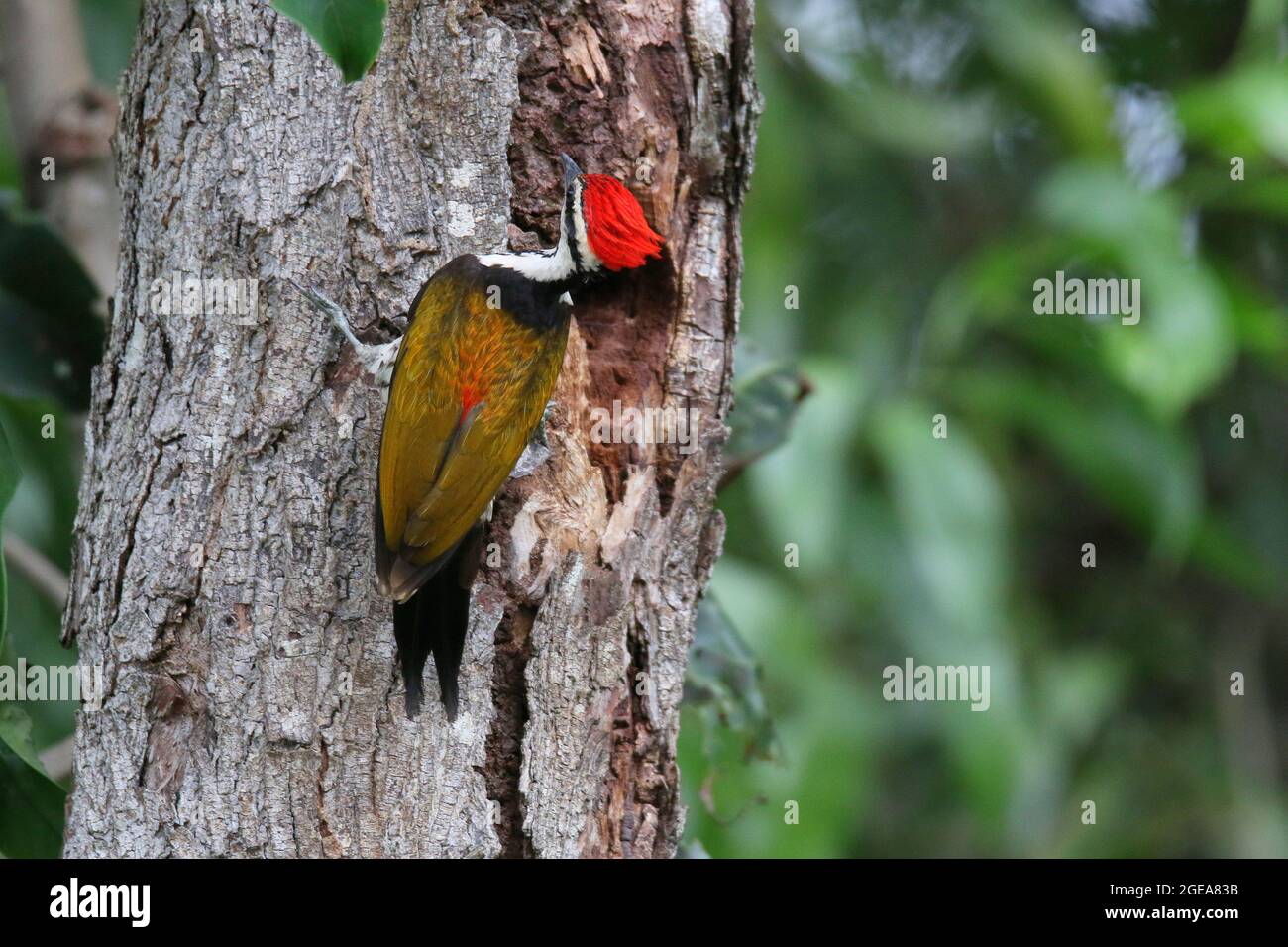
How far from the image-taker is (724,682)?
3035mm

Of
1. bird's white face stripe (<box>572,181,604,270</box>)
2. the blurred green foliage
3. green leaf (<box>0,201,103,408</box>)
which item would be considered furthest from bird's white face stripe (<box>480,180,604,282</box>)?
the blurred green foliage

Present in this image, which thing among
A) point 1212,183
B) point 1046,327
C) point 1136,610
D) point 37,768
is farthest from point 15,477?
point 1136,610

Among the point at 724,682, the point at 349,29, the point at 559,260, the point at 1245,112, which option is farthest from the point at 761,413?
the point at 1245,112

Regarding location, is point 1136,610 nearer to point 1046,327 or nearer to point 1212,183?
point 1046,327

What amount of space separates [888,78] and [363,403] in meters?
5.42

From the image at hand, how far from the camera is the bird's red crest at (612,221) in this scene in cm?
223

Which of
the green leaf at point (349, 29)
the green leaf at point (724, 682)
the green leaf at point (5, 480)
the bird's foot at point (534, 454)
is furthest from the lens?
the green leaf at point (724, 682)

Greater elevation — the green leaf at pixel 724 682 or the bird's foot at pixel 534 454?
the bird's foot at pixel 534 454

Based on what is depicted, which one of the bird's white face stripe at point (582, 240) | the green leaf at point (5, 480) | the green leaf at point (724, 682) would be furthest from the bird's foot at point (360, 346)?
the green leaf at point (724, 682)

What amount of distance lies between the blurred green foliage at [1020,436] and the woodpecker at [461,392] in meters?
2.76

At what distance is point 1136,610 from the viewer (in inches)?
275

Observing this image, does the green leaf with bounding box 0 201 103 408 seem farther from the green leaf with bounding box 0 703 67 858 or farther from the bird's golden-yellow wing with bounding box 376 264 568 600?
the bird's golden-yellow wing with bounding box 376 264 568 600

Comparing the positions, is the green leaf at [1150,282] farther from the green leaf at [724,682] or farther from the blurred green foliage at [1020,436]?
the green leaf at [724,682]

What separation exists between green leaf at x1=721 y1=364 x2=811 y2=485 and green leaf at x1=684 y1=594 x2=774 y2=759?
0.38 metres
